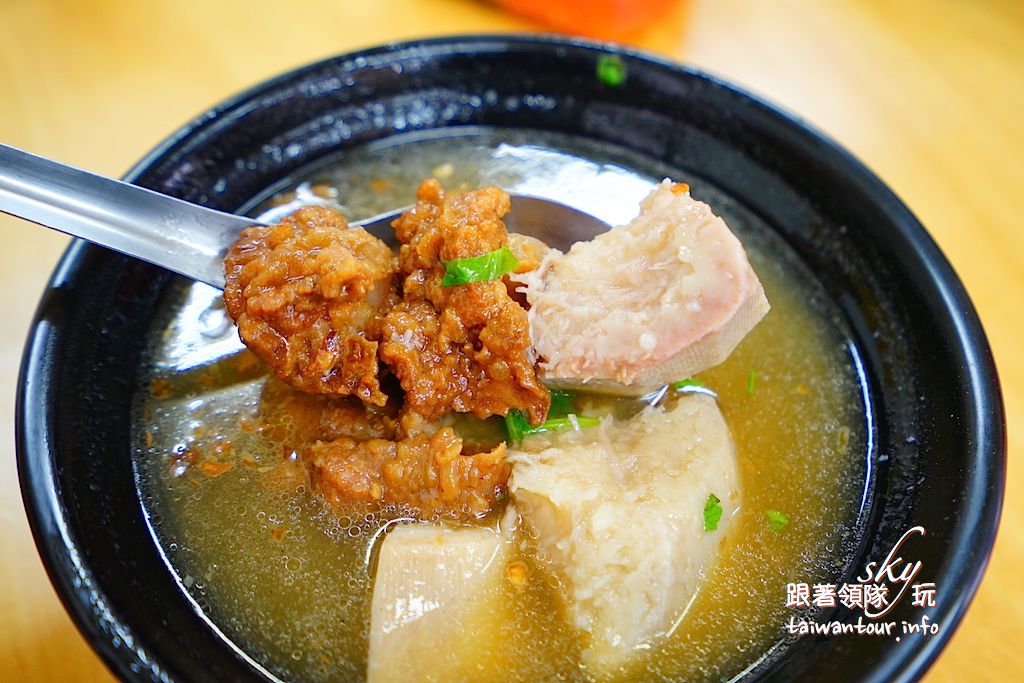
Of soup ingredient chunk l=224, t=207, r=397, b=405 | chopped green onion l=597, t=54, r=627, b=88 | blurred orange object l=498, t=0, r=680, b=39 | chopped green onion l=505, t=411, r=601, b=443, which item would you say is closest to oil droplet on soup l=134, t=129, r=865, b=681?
chopped green onion l=505, t=411, r=601, b=443

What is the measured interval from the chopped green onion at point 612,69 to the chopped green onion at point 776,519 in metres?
1.23

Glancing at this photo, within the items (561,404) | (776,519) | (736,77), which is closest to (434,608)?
(561,404)

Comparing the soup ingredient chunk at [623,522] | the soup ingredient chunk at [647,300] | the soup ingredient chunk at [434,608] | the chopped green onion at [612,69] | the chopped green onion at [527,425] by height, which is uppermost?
the chopped green onion at [612,69]

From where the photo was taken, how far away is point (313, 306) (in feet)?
4.94

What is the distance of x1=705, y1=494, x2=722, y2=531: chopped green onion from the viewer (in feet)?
4.96

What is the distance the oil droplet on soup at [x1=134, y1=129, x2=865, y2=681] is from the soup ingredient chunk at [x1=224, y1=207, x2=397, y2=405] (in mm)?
246

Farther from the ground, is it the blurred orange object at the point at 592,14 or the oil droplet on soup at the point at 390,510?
the blurred orange object at the point at 592,14

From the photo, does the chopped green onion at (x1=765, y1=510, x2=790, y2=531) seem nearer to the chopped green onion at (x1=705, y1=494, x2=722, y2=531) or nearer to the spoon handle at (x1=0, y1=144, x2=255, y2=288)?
the chopped green onion at (x1=705, y1=494, x2=722, y2=531)

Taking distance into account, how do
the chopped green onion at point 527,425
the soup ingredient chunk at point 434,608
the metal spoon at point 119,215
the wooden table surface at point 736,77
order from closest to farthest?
the soup ingredient chunk at point 434,608 → the metal spoon at point 119,215 → the chopped green onion at point 527,425 → the wooden table surface at point 736,77

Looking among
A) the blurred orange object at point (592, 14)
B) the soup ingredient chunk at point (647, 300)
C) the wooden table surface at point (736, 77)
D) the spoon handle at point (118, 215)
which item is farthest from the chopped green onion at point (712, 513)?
the blurred orange object at point (592, 14)

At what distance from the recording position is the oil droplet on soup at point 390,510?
1.45 metres

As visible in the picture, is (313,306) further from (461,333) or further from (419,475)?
(419,475)

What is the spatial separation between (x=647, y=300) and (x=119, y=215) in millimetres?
1131

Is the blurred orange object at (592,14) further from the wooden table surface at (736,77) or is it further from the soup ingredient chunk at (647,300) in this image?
the soup ingredient chunk at (647,300)
